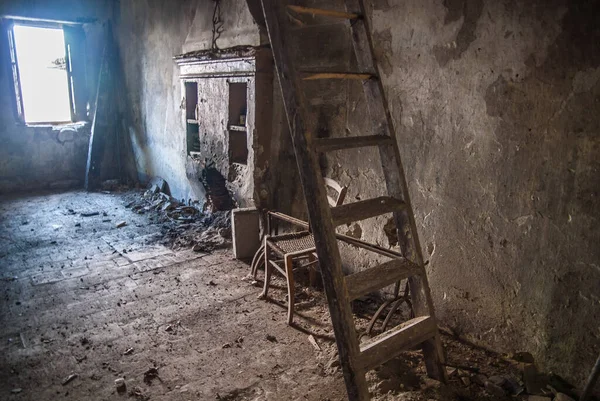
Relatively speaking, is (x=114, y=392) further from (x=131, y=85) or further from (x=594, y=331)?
(x=131, y=85)

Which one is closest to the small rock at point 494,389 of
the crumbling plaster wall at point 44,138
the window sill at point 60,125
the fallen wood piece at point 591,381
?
the fallen wood piece at point 591,381

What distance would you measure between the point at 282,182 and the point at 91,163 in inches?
188

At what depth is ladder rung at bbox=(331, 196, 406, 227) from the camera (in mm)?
2053

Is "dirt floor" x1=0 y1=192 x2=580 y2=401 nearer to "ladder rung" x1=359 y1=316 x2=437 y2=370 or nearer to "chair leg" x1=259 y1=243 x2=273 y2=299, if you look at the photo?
"chair leg" x1=259 y1=243 x2=273 y2=299

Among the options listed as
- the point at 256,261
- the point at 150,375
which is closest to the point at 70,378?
the point at 150,375

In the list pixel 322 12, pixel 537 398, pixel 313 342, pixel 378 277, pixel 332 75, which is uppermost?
pixel 322 12

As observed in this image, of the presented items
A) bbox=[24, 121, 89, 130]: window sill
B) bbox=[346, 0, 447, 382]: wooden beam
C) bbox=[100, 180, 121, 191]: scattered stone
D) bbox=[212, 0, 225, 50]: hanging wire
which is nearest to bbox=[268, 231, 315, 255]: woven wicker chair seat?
bbox=[346, 0, 447, 382]: wooden beam

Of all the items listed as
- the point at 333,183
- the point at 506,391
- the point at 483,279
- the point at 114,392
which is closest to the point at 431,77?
the point at 333,183

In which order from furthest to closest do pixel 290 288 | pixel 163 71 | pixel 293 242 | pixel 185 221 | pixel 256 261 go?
pixel 163 71 → pixel 185 221 → pixel 256 261 → pixel 293 242 → pixel 290 288

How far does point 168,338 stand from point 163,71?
444cm

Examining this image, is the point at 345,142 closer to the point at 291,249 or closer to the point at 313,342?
the point at 291,249

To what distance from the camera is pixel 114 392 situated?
2.37m

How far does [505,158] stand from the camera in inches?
96.2

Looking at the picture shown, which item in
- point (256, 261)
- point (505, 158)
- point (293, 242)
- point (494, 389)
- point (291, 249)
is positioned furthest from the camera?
point (256, 261)
